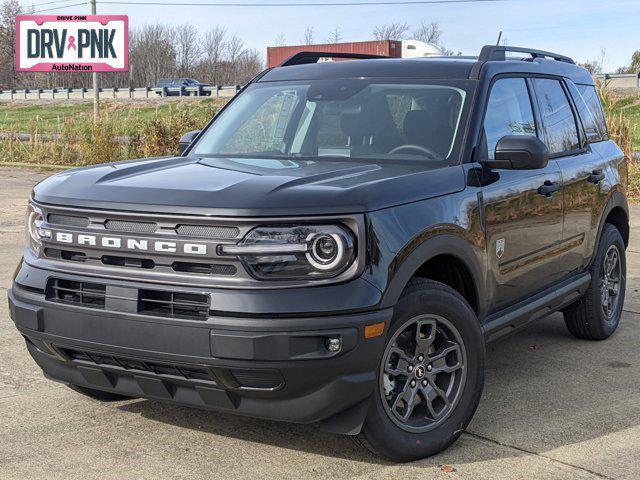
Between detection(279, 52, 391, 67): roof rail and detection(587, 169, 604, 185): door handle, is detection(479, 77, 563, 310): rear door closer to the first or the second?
detection(587, 169, 604, 185): door handle

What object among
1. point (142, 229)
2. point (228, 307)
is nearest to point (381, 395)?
point (228, 307)

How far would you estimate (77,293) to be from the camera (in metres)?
3.93

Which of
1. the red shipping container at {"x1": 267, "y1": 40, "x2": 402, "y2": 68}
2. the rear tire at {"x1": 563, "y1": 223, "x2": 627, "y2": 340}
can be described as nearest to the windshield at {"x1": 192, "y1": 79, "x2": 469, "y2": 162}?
the rear tire at {"x1": 563, "y1": 223, "x2": 627, "y2": 340}

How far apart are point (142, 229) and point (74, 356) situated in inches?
27.6

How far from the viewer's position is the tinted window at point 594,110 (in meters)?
6.36

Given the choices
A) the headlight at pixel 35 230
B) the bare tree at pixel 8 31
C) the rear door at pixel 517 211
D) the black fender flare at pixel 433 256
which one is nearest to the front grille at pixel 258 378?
the black fender flare at pixel 433 256

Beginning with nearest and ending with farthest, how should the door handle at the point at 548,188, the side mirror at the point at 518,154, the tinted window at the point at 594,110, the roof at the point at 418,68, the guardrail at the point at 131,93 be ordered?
1. the side mirror at the point at 518,154
2. the roof at the point at 418,68
3. the door handle at the point at 548,188
4. the tinted window at the point at 594,110
5. the guardrail at the point at 131,93

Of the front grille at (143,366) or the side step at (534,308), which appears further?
the side step at (534,308)

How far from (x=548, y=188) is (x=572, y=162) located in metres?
0.59

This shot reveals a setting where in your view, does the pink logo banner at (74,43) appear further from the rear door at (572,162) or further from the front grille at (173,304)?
the front grille at (173,304)

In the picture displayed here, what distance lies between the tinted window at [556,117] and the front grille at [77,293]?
2961mm

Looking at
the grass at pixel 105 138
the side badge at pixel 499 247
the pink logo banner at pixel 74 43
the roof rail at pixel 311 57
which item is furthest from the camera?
the pink logo banner at pixel 74 43

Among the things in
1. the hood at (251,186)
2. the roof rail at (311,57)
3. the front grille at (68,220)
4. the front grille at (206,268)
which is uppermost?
the roof rail at (311,57)

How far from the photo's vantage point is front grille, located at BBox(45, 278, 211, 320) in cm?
367
